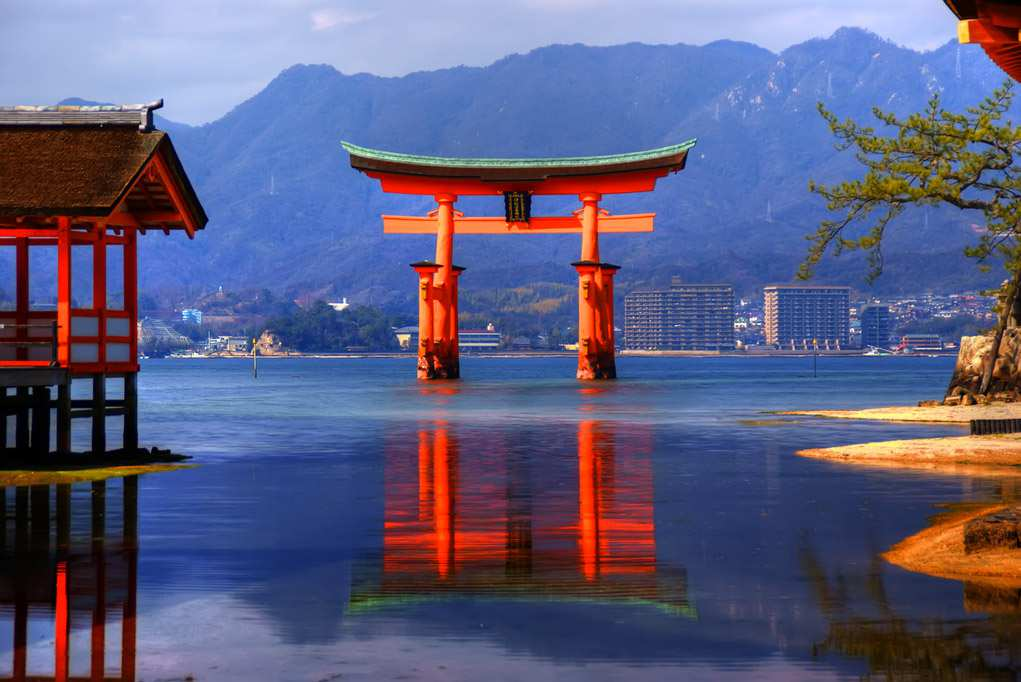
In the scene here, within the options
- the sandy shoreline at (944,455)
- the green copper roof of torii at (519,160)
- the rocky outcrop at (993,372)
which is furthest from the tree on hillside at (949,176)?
the green copper roof of torii at (519,160)

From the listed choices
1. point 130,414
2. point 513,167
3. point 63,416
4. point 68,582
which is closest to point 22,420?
point 130,414

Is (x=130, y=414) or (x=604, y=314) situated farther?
(x=604, y=314)

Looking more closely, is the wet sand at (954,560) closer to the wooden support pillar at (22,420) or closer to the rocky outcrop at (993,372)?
the wooden support pillar at (22,420)

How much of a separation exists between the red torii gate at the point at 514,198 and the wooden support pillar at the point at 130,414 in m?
48.1

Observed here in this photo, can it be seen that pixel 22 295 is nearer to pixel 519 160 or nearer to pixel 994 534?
pixel 994 534

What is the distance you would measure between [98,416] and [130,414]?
0.98 m

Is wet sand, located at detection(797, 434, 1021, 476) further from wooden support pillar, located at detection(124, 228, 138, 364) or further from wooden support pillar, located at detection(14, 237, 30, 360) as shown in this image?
wooden support pillar, located at detection(14, 237, 30, 360)

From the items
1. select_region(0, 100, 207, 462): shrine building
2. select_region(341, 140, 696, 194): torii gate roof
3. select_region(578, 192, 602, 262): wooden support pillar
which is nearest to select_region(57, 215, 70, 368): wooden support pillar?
select_region(0, 100, 207, 462): shrine building

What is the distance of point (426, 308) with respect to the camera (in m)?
74.3

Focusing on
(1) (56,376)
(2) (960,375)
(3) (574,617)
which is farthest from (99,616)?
(2) (960,375)

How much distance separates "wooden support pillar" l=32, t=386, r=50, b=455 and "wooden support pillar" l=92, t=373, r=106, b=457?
709mm

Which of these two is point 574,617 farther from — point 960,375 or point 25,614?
point 960,375

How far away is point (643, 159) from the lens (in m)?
70.2

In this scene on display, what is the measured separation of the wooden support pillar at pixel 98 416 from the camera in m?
21.8
